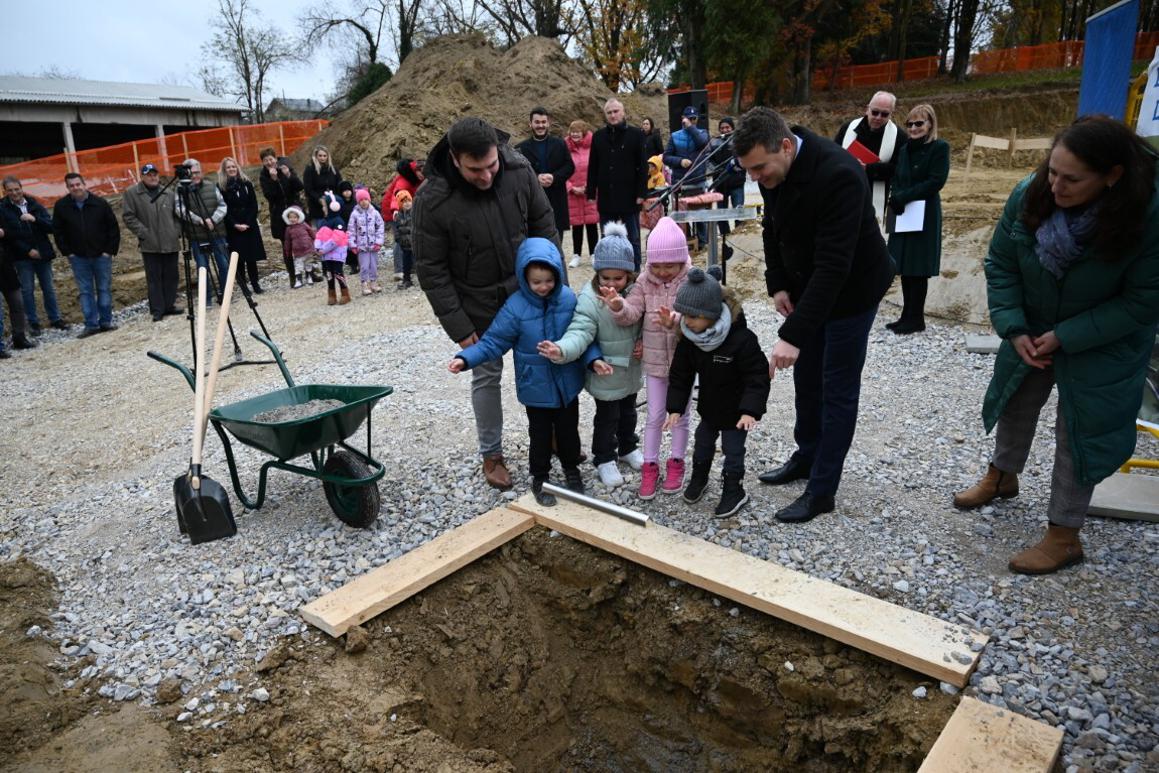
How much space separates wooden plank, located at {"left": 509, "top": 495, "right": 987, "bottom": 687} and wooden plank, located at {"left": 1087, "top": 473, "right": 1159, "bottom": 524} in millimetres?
1384

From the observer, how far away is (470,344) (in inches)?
168

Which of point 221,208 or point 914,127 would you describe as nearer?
point 914,127

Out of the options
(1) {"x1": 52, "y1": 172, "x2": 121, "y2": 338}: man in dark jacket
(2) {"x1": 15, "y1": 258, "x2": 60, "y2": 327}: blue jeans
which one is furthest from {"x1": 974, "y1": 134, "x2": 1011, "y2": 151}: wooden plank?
(2) {"x1": 15, "y1": 258, "x2": 60, "y2": 327}: blue jeans

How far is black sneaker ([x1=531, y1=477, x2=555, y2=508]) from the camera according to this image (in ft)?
14.0

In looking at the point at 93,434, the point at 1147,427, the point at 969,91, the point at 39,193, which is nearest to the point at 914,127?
the point at 1147,427

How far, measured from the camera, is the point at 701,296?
12.0 feet

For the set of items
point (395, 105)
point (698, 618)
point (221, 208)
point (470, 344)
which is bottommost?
point (698, 618)

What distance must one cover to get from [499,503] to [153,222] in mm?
8625

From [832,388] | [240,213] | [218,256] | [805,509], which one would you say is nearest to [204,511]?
[805,509]

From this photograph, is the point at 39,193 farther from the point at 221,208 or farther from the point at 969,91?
the point at 969,91

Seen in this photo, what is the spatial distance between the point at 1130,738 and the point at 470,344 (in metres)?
3.31

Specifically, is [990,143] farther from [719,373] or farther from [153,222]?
[153,222]

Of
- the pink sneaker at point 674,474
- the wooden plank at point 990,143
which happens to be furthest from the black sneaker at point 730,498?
the wooden plank at point 990,143

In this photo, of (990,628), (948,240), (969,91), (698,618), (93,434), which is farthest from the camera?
(969,91)
